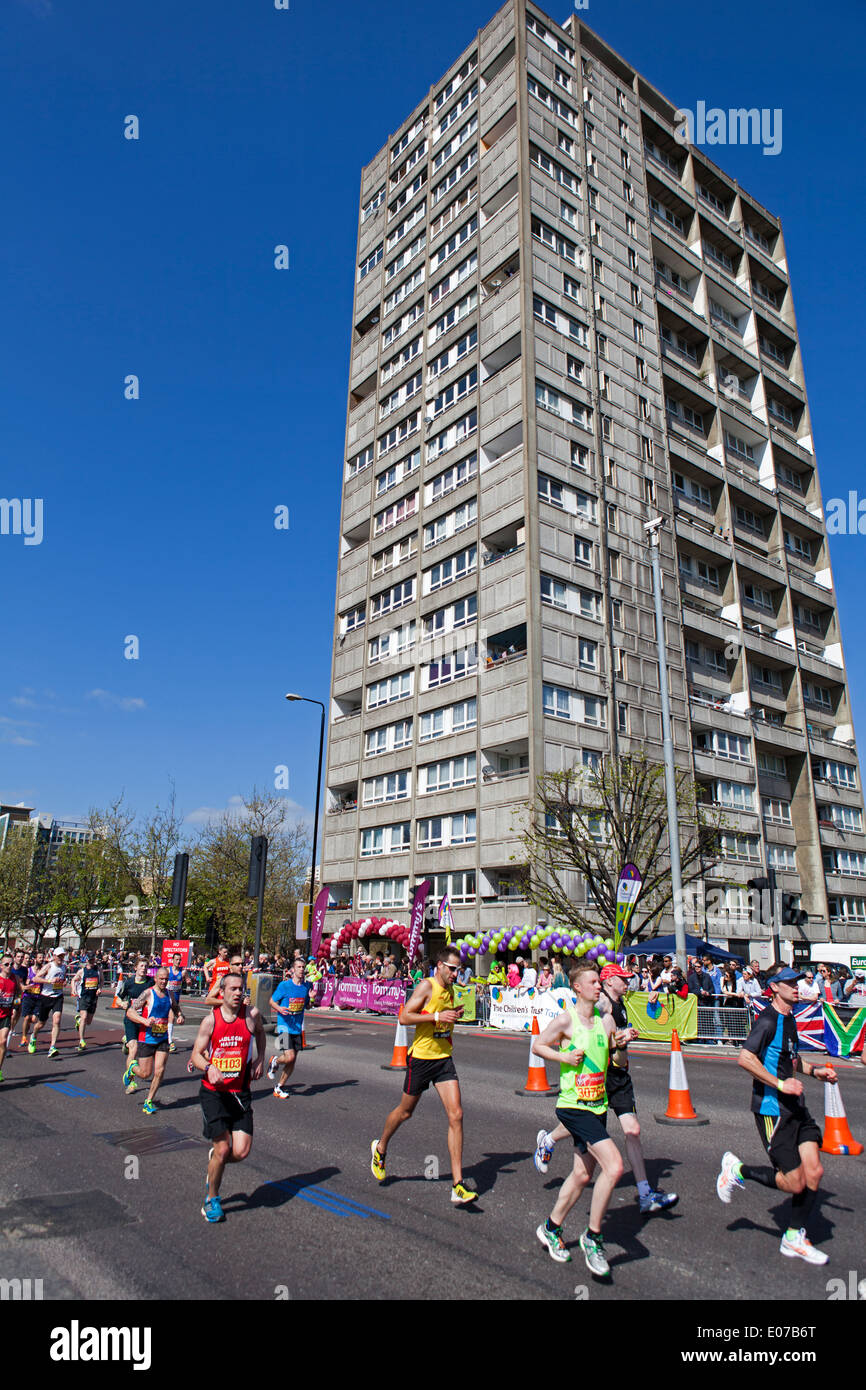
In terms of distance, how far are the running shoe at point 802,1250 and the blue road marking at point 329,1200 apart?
2.54m

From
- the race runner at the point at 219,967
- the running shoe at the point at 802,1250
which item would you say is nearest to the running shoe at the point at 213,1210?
the race runner at the point at 219,967

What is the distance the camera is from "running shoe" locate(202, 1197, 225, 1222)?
5.67 m

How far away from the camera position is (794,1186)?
5.14 m

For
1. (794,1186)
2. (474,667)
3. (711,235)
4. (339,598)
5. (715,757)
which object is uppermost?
(711,235)

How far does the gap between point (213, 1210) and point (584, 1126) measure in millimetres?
2617

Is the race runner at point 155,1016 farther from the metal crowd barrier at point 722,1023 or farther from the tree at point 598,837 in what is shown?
the tree at point 598,837

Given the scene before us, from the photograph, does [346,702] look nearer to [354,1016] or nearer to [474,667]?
[474,667]

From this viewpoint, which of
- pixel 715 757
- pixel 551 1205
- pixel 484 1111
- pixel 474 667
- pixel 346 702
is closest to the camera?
pixel 551 1205

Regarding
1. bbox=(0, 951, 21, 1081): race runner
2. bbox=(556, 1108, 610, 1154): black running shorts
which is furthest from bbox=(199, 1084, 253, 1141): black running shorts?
bbox=(0, 951, 21, 1081): race runner

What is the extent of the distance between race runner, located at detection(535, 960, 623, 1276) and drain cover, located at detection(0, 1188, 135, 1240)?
116 inches

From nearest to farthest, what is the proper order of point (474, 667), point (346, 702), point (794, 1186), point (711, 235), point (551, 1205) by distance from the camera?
point (794, 1186) < point (551, 1205) < point (474, 667) < point (346, 702) < point (711, 235)

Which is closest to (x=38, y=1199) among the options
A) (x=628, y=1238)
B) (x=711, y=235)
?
(x=628, y=1238)

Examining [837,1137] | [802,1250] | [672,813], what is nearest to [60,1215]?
[802,1250]
